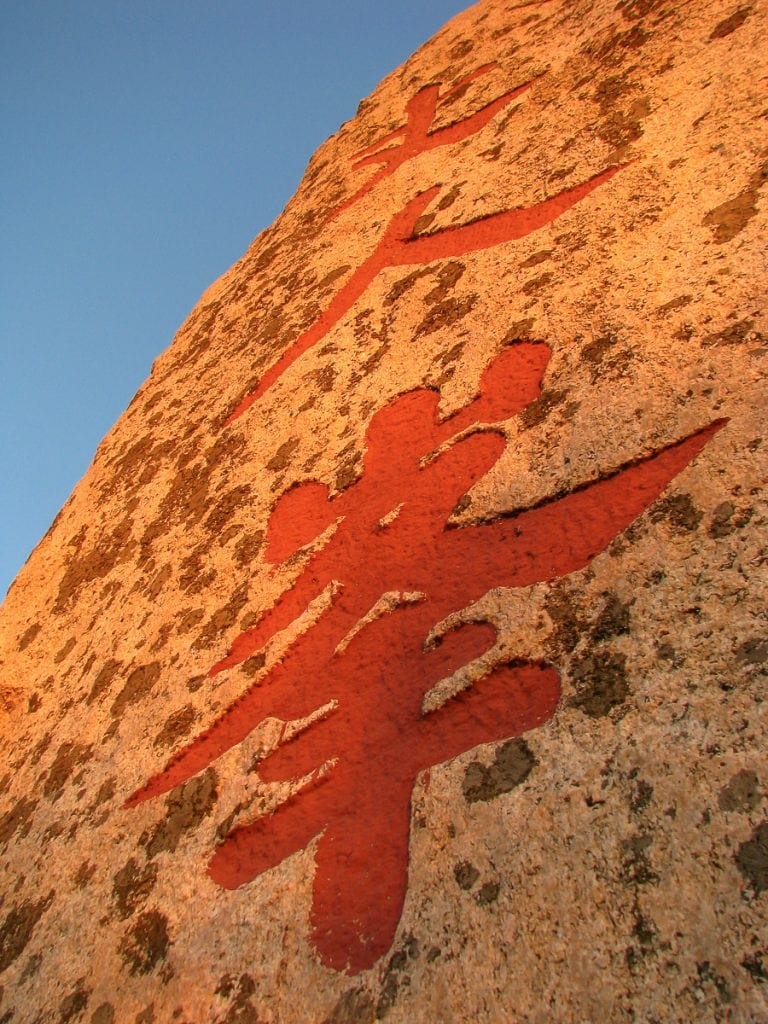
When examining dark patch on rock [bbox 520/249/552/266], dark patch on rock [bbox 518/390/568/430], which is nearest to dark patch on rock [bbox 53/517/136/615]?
dark patch on rock [bbox 518/390/568/430]

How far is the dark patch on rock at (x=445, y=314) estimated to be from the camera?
11.1 ft

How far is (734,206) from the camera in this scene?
277 cm

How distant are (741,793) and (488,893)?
58 centimetres

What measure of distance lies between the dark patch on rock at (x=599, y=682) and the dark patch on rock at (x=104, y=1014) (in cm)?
151

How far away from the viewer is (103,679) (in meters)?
3.36

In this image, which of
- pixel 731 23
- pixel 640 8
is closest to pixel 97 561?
pixel 731 23

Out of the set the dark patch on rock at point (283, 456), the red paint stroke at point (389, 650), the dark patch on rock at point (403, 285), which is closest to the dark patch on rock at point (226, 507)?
the dark patch on rock at point (283, 456)

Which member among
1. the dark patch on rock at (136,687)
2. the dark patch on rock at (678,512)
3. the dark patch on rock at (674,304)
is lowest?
the dark patch on rock at (678,512)

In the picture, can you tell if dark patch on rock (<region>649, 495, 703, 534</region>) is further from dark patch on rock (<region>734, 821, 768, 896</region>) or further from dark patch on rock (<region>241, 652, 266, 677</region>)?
dark patch on rock (<region>241, 652, 266, 677</region>)

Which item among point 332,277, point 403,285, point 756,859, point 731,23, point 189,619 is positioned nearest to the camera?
point 756,859

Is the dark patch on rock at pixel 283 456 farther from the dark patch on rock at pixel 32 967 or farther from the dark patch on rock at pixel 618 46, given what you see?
the dark patch on rock at pixel 618 46

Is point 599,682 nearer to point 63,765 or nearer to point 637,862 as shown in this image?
point 637,862

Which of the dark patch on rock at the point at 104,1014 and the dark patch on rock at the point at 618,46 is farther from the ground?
the dark patch on rock at the point at 618,46

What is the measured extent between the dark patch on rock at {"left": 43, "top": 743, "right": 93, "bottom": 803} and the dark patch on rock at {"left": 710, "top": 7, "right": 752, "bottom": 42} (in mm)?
3845
